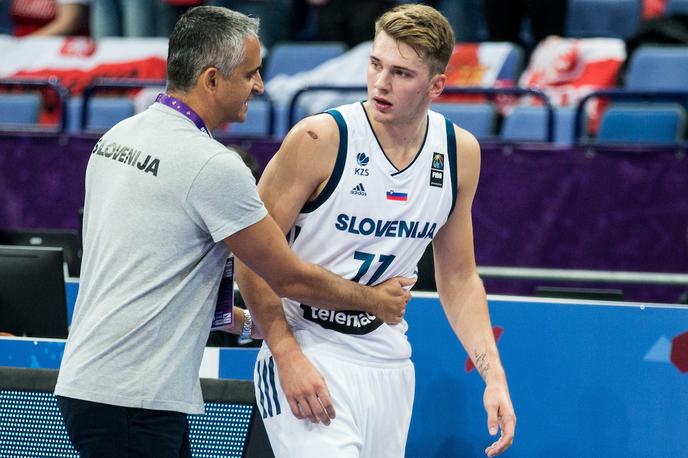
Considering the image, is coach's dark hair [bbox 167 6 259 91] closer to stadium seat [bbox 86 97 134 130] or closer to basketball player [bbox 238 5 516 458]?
basketball player [bbox 238 5 516 458]

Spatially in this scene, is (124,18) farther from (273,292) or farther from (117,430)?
(117,430)

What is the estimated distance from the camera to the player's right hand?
291 cm

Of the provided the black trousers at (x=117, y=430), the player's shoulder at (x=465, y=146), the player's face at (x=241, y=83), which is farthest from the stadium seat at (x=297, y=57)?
the black trousers at (x=117, y=430)

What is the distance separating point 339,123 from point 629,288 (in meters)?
3.78

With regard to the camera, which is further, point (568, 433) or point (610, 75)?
point (610, 75)

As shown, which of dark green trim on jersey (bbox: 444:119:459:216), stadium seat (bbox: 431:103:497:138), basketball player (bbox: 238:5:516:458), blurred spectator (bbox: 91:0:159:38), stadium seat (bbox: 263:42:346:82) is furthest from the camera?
blurred spectator (bbox: 91:0:159:38)

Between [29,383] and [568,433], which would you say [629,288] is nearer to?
[568,433]

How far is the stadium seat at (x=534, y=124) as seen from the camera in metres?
7.20

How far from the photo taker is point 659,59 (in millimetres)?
7512

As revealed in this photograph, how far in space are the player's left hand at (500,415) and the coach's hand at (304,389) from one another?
45 cm

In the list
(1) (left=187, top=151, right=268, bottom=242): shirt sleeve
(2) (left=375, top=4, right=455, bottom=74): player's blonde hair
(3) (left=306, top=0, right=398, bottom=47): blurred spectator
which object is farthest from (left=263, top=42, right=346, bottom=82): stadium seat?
(1) (left=187, top=151, right=268, bottom=242): shirt sleeve

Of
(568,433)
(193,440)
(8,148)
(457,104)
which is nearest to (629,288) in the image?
(457,104)

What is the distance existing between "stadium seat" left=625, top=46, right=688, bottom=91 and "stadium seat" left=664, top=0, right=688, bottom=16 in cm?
51

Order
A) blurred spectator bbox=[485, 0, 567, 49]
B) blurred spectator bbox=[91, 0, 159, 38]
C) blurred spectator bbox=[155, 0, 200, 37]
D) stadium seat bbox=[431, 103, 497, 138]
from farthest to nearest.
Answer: blurred spectator bbox=[91, 0, 159, 38] → blurred spectator bbox=[155, 0, 200, 37] → blurred spectator bbox=[485, 0, 567, 49] → stadium seat bbox=[431, 103, 497, 138]
